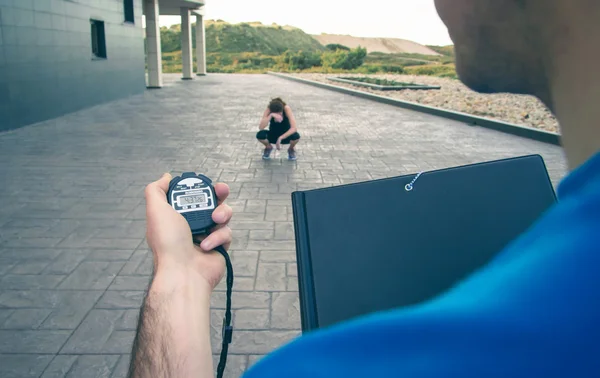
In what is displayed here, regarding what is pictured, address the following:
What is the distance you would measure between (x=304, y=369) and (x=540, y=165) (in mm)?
856

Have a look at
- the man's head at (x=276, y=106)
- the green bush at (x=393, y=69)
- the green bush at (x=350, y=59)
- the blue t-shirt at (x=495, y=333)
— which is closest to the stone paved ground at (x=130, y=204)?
the man's head at (x=276, y=106)

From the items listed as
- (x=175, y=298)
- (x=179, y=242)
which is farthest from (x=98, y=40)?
(x=175, y=298)

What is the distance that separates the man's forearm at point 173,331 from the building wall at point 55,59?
949 centimetres

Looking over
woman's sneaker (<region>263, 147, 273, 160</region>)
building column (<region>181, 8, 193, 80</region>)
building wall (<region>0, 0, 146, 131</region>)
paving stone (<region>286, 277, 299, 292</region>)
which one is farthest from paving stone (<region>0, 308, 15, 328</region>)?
building column (<region>181, 8, 193, 80</region>)

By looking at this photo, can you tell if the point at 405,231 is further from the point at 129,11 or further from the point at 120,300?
the point at 129,11

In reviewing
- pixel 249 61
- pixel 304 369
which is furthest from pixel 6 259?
pixel 249 61

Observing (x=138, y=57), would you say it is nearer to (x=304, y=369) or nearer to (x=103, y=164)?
(x=103, y=164)

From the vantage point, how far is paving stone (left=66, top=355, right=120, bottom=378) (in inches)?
103

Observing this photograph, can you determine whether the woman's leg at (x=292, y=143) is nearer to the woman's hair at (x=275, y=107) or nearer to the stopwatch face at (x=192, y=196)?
the woman's hair at (x=275, y=107)

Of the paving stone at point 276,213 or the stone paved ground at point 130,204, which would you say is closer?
the stone paved ground at point 130,204

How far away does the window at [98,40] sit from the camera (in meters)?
14.4

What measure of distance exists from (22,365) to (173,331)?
2075 millimetres

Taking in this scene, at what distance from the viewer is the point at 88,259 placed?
399 centimetres

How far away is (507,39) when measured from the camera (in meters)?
0.73
